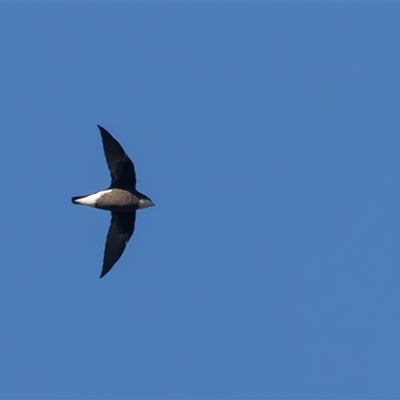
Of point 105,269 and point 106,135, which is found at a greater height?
point 106,135

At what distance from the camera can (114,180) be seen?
1674 inches

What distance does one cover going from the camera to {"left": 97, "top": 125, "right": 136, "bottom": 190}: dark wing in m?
42.3

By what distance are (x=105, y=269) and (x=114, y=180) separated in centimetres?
199

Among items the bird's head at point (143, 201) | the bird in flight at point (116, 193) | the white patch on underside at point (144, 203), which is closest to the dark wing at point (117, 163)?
the bird in flight at point (116, 193)

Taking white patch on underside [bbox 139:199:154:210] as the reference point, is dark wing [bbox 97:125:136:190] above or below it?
above

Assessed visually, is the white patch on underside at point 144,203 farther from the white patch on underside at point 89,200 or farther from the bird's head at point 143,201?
the white patch on underside at point 89,200

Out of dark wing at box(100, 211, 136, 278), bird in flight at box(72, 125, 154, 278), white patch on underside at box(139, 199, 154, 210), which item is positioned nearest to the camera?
bird in flight at box(72, 125, 154, 278)

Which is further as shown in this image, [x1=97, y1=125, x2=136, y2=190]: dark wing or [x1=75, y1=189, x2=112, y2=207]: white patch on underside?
[x1=97, y1=125, x2=136, y2=190]: dark wing

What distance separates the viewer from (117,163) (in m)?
42.4

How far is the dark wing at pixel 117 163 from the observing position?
42.3 metres

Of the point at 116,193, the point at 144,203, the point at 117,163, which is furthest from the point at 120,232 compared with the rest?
the point at 117,163

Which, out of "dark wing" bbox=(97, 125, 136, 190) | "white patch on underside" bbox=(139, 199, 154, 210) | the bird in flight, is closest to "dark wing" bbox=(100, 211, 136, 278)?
the bird in flight

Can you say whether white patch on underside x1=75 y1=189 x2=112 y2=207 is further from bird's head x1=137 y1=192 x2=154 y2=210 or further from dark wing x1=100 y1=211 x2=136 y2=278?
dark wing x1=100 y1=211 x2=136 y2=278

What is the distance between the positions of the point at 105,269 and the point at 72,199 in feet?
5.88
